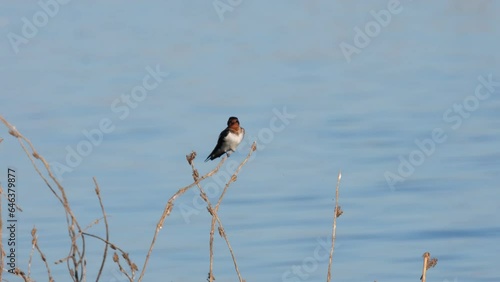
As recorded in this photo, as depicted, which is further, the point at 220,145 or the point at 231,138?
the point at 220,145

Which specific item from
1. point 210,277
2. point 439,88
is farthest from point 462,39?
point 210,277

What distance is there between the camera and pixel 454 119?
16094 millimetres

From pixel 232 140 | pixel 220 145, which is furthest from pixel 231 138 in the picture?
pixel 220 145

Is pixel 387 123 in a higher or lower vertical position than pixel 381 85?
lower

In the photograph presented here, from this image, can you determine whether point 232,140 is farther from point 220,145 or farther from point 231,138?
point 220,145

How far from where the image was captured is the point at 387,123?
16.0m

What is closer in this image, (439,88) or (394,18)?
(439,88)

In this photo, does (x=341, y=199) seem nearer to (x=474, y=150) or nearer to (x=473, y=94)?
(x=474, y=150)

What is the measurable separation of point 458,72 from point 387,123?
468 cm

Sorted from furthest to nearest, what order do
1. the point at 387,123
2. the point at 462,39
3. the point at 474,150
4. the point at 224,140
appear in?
the point at 462,39 → the point at 387,123 → the point at 474,150 → the point at 224,140

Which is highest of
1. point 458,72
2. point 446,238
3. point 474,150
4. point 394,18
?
point 394,18

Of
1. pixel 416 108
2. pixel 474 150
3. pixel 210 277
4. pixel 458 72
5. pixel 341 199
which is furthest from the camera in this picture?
pixel 458 72

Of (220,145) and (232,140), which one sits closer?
(232,140)

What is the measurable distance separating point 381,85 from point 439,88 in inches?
36.3
